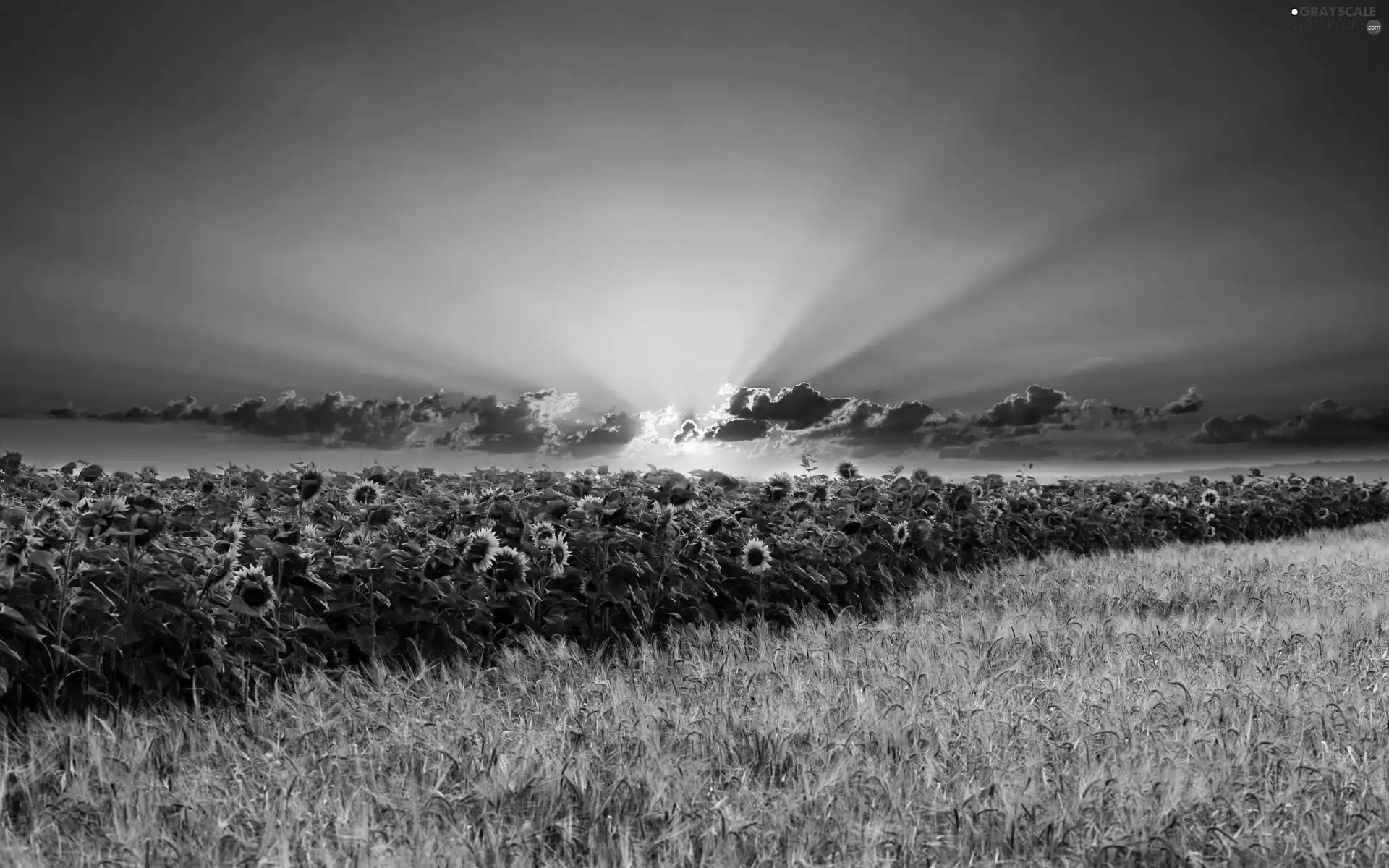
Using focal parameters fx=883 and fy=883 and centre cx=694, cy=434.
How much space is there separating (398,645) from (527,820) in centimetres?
252

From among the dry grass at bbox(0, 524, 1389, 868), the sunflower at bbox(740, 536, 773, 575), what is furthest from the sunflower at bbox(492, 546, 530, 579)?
the sunflower at bbox(740, 536, 773, 575)

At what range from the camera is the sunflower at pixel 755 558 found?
6.35 metres

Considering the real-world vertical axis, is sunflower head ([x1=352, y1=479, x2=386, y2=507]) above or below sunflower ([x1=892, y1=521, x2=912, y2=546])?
above

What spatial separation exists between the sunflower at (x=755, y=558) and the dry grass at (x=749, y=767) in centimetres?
112

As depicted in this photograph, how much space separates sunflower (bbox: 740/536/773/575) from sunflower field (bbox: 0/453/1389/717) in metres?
0.01

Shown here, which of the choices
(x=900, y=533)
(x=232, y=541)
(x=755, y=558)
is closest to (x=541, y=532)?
(x=755, y=558)

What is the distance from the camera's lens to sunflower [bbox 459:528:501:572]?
197 inches

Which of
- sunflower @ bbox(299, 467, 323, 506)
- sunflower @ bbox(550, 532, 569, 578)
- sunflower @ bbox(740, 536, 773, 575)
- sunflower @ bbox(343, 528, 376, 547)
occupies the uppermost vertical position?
sunflower @ bbox(299, 467, 323, 506)

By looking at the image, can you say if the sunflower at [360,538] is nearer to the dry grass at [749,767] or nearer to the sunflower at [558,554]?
the dry grass at [749,767]

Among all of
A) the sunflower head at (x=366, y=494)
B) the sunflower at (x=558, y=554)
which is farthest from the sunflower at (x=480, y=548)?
the sunflower head at (x=366, y=494)

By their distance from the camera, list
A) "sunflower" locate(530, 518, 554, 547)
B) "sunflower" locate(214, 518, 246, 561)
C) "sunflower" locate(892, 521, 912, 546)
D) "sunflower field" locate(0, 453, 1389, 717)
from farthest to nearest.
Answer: "sunflower" locate(892, 521, 912, 546) → "sunflower" locate(530, 518, 554, 547) → "sunflower" locate(214, 518, 246, 561) → "sunflower field" locate(0, 453, 1389, 717)

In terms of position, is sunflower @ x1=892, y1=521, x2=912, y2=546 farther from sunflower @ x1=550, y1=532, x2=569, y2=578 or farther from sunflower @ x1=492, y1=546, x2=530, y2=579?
sunflower @ x1=492, y1=546, x2=530, y2=579

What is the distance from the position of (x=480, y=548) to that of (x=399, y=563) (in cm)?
45

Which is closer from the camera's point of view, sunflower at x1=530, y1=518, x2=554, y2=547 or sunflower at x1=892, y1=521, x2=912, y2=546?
sunflower at x1=530, y1=518, x2=554, y2=547
